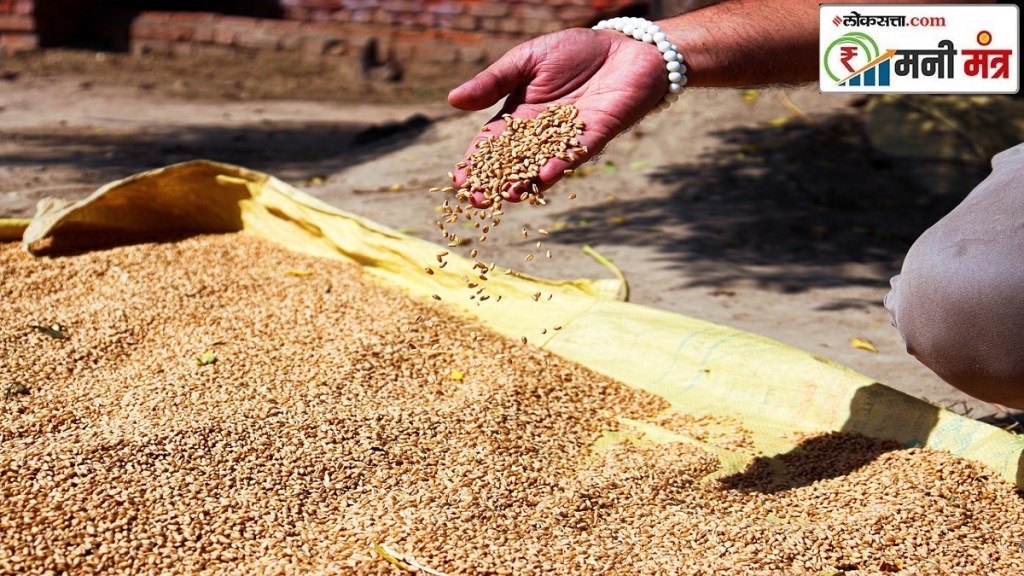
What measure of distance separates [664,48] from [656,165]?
12.3 ft

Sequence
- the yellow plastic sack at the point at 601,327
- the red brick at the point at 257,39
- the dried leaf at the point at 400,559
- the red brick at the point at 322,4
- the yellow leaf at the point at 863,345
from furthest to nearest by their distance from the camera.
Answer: the red brick at the point at 322,4 < the red brick at the point at 257,39 < the yellow leaf at the point at 863,345 < the yellow plastic sack at the point at 601,327 < the dried leaf at the point at 400,559

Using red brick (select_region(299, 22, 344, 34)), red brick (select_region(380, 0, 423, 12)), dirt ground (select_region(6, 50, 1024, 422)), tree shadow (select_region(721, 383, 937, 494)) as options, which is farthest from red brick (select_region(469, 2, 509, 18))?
tree shadow (select_region(721, 383, 937, 494))

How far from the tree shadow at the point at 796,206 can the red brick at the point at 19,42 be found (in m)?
5.61

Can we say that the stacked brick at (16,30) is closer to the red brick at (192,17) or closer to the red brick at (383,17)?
the red brick at (192,17)

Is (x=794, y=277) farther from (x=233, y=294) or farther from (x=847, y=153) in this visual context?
(x=233, y=294)

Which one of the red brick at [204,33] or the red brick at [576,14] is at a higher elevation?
the red brick at [576,14]

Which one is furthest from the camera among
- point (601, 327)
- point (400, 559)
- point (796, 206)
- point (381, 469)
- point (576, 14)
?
point (576, 14)

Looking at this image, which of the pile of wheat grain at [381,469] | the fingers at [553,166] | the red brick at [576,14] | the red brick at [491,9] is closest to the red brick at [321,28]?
the red brick at [491,9]

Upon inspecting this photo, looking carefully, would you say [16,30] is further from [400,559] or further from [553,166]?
[400,559]

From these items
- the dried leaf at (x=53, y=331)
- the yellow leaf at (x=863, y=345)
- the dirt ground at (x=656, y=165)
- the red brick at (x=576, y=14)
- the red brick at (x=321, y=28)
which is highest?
the red brick at (x=576, y=14)

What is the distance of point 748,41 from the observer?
243 centimetres

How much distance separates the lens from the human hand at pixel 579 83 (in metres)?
2.20

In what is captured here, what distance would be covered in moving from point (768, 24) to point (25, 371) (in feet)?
6.99

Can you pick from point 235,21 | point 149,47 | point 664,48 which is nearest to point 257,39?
point 235,21
